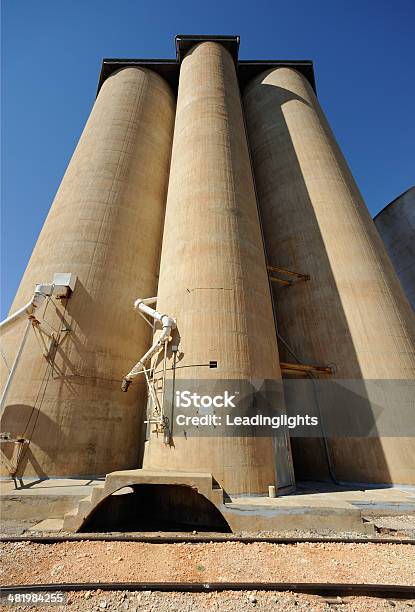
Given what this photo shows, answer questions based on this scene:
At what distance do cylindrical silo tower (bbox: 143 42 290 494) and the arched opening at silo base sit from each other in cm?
80

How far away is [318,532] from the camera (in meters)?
7.20

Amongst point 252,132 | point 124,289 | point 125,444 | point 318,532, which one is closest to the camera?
point 318,532

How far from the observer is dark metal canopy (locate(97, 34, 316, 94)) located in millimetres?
24594

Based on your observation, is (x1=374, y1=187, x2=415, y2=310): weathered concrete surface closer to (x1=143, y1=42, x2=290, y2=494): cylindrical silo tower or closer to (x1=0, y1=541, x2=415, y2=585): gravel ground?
(x1=143, y1=42, x2=290, y2=494): cylindrical silo tower

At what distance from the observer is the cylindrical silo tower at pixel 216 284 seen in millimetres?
9219

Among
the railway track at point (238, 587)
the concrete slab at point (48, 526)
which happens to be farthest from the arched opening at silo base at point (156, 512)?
the railway track at point (238, 587)

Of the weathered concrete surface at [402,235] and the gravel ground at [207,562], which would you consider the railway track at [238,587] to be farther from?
the weathered concrete surface at [402,235]

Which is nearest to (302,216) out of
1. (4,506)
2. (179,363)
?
(179,363)

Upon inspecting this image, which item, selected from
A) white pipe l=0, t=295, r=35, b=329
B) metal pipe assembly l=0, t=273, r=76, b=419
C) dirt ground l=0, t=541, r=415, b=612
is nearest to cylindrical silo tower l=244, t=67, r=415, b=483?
dirt ground l=0, t=541, r=415, b=612

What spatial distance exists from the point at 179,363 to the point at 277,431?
4.21 metres

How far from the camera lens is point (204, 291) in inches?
457

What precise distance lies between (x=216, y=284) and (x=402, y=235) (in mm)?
21730

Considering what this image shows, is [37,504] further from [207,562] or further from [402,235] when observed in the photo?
[402,235]

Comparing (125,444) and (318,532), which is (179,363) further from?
(318,532)
